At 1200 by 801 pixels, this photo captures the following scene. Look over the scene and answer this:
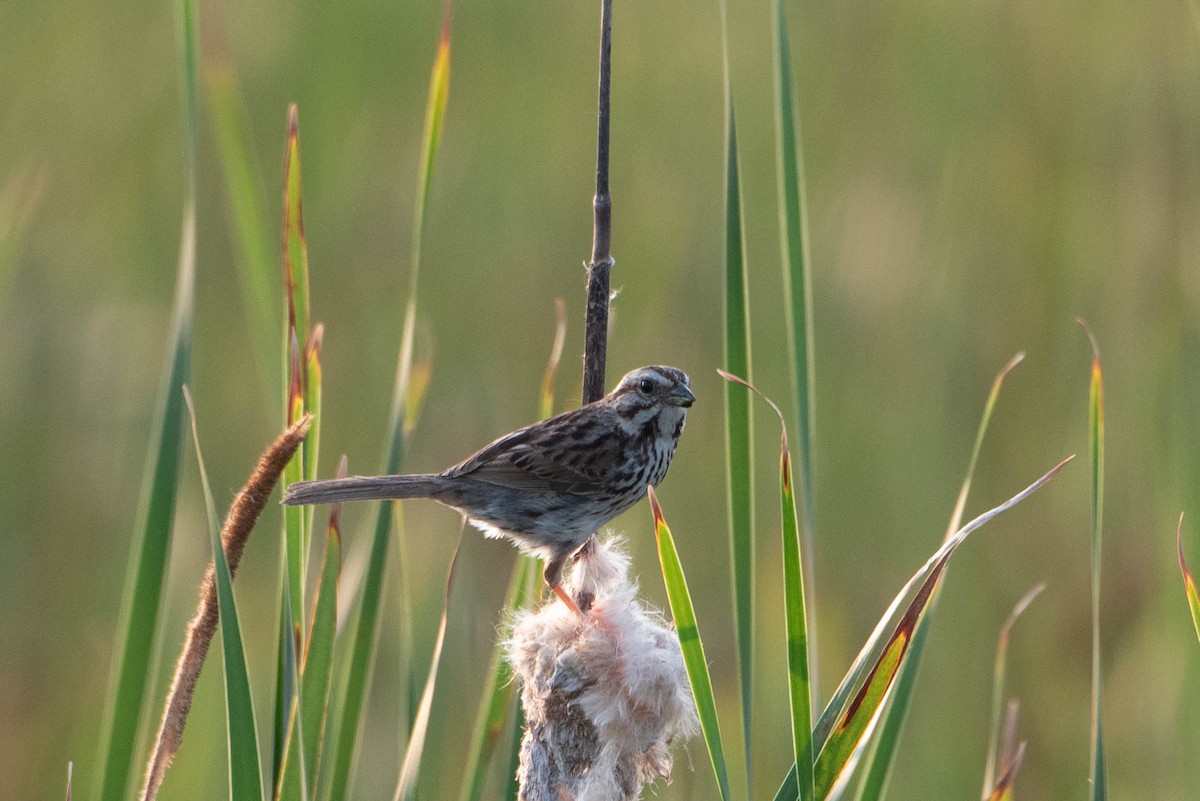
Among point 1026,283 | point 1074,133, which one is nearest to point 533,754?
point 1026,283

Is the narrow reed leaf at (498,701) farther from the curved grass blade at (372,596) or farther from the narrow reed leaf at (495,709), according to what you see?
the curved grass blade at (372,596)

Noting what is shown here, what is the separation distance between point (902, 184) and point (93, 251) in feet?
11.6

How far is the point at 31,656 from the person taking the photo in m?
4.03

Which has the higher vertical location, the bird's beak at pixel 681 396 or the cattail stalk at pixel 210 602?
the bird's beak at pixel 681 396

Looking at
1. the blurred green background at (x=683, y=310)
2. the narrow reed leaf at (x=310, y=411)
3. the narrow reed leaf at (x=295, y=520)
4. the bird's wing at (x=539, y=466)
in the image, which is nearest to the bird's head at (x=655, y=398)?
the bird's wing at (x=539, y=466)

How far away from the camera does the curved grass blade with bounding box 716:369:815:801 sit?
1650 mm

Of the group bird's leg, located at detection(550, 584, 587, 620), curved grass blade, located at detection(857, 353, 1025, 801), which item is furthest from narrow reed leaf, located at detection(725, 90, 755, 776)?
bird's leg, located at detection(550, 584, 587, 620)

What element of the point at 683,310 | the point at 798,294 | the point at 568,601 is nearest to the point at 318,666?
the point at 568,601

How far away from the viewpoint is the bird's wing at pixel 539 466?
2963 mm

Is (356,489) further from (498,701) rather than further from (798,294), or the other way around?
(798,294)

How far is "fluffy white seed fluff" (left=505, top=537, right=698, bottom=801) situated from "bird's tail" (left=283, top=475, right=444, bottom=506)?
352 mm

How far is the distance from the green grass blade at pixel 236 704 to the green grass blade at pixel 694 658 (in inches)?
23.1

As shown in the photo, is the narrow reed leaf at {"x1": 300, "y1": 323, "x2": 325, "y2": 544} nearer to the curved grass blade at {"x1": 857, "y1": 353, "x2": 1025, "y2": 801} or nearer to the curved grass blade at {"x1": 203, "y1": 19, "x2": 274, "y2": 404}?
the curved grass blade at {"x1": 203, "y1": 19, "x2": 274, "y2": 404}

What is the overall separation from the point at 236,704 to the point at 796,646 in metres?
0.77
